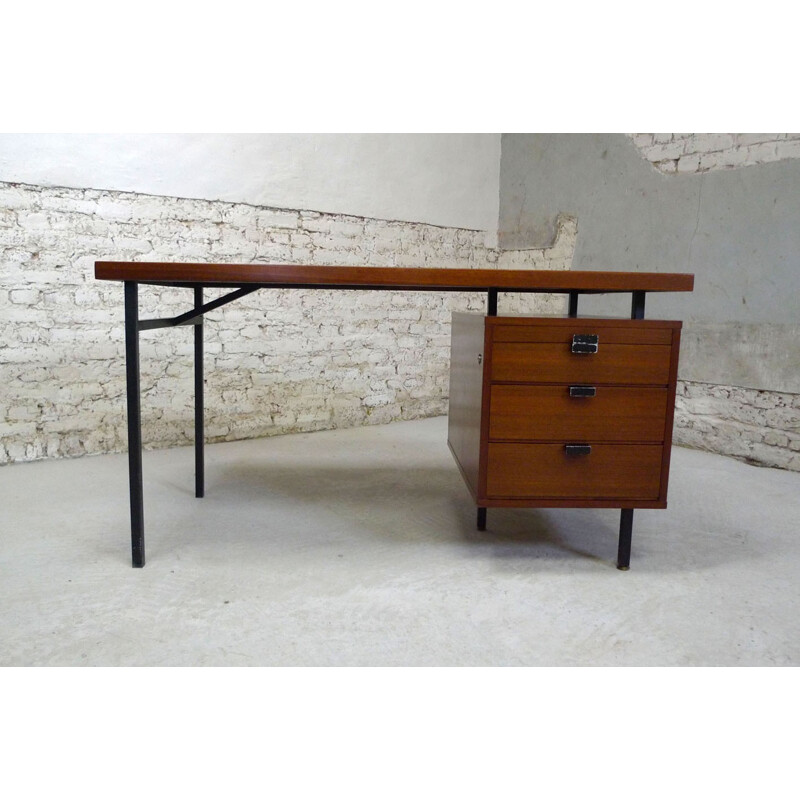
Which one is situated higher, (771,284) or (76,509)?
(771,284)

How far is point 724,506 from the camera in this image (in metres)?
2.75

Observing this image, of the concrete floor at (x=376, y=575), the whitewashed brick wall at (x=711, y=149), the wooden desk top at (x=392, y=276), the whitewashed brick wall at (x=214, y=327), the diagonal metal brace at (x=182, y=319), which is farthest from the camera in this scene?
the whitewashed brick wall at (x=711, y=149)

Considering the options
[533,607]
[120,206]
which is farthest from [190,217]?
[533,607]

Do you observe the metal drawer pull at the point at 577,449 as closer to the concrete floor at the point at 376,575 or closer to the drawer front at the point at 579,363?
the drawer front at the point at 579,363

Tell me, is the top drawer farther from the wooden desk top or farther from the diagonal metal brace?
the diagonal metal brace

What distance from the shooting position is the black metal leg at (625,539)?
2.07m

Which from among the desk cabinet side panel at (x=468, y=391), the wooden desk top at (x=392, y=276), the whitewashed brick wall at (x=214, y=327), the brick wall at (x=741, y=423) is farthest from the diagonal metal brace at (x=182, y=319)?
the brick wall at (x=741, y=423)

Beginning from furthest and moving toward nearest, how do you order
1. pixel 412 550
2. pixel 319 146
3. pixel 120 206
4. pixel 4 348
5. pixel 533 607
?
1. pixel 319 146
2. pixel 120 206
3. pixel 4 348
4. pixel 412 550
5. pixel 533 607

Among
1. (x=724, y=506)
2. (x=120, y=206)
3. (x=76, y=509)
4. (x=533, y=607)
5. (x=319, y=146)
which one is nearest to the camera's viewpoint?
(x=533, y=607)

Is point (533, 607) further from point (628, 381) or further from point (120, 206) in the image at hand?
point (120, 206)

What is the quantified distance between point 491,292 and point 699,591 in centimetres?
111

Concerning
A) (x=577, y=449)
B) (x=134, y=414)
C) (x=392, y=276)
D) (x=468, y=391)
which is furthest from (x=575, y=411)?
(x=134, y=414)

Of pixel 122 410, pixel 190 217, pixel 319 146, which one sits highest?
pixel 319 146

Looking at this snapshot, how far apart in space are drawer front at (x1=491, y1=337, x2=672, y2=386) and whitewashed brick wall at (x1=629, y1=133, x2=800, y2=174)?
215 cm
